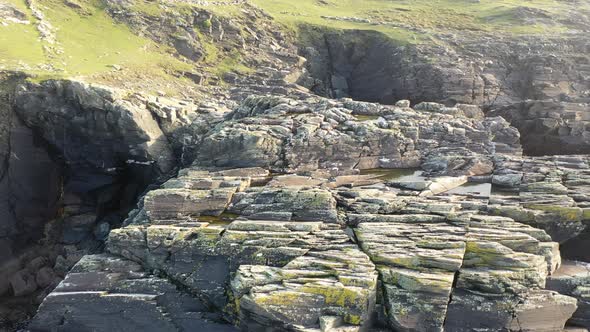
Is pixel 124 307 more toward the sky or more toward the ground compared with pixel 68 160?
more toward the ground

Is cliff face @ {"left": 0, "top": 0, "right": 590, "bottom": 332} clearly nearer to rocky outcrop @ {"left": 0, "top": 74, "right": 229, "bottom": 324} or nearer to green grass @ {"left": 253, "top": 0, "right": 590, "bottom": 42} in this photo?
rocky outcrop @ {"left": 0, "top": 74, "right": 229, "bottom": 324}

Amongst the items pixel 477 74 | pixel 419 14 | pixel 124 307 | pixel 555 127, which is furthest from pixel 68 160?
pixel 419 14

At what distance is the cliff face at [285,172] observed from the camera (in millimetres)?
26484

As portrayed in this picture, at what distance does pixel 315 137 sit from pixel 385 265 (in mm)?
18512

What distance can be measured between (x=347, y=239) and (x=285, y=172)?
12.9m

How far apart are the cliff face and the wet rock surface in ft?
0.46

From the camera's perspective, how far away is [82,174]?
54.8m

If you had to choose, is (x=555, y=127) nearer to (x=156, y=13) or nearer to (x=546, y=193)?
(x=546, y=193)

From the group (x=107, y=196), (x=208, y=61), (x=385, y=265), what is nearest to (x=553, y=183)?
(x=385, y=265)

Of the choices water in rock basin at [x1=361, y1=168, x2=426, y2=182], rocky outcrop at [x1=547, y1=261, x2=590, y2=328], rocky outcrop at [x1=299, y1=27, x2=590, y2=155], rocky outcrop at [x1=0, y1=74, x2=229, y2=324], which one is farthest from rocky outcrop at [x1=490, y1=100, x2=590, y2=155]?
rocky outcrop at [x1=0, y1=74, x2=229, y2=324]

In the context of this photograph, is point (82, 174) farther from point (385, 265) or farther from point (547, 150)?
point (547, 150)

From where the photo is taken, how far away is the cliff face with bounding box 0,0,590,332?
2648cm

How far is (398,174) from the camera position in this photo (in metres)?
40.7

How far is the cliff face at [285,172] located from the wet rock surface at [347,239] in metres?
0.14
